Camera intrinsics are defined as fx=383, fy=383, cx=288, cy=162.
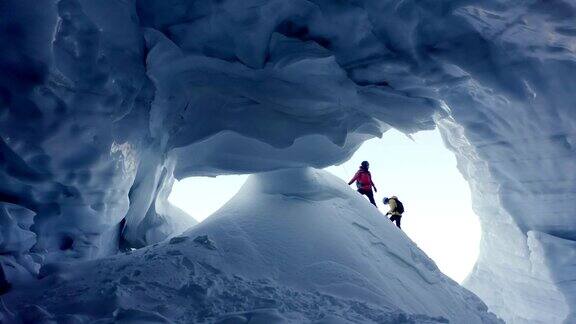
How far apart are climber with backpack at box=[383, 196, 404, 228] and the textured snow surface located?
61.9 inches

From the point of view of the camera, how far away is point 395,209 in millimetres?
7160

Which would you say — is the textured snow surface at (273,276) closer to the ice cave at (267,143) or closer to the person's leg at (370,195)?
the ice cave at (267,143)

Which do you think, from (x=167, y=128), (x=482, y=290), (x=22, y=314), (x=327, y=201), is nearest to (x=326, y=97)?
(x=327, y=201)

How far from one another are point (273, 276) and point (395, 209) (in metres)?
4.23

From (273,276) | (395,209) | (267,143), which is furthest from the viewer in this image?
(395,209)

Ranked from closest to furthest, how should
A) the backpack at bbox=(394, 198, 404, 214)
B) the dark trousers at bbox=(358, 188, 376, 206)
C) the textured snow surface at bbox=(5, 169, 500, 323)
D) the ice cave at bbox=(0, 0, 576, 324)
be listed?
the textured snow surface at bbox=(5, 169, 500, 323) → the ice cave at bbox=(0, 0, 576, 324) → the dark trousers at bbox=(358, 188, 376, 206) → the backpack at bbox=(394, 198, 404, 214)

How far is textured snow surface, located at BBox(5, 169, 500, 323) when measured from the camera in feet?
8.96

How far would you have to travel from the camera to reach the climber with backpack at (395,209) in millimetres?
7125

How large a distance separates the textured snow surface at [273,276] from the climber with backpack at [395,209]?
1.57 metres

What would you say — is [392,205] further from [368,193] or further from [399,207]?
[368,193]

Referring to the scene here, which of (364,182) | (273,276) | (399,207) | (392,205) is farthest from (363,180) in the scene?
(273,276)

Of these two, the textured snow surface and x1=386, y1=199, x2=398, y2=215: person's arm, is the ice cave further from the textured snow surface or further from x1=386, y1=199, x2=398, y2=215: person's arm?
x1=386, y1=199, x2=398, y2=215: person's arm

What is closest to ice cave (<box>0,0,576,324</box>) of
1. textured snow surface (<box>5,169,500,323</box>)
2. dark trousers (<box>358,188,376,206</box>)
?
textured snow surface (<box>5,169,500,323</box>)

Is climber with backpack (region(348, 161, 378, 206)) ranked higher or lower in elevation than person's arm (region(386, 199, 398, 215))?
higher
